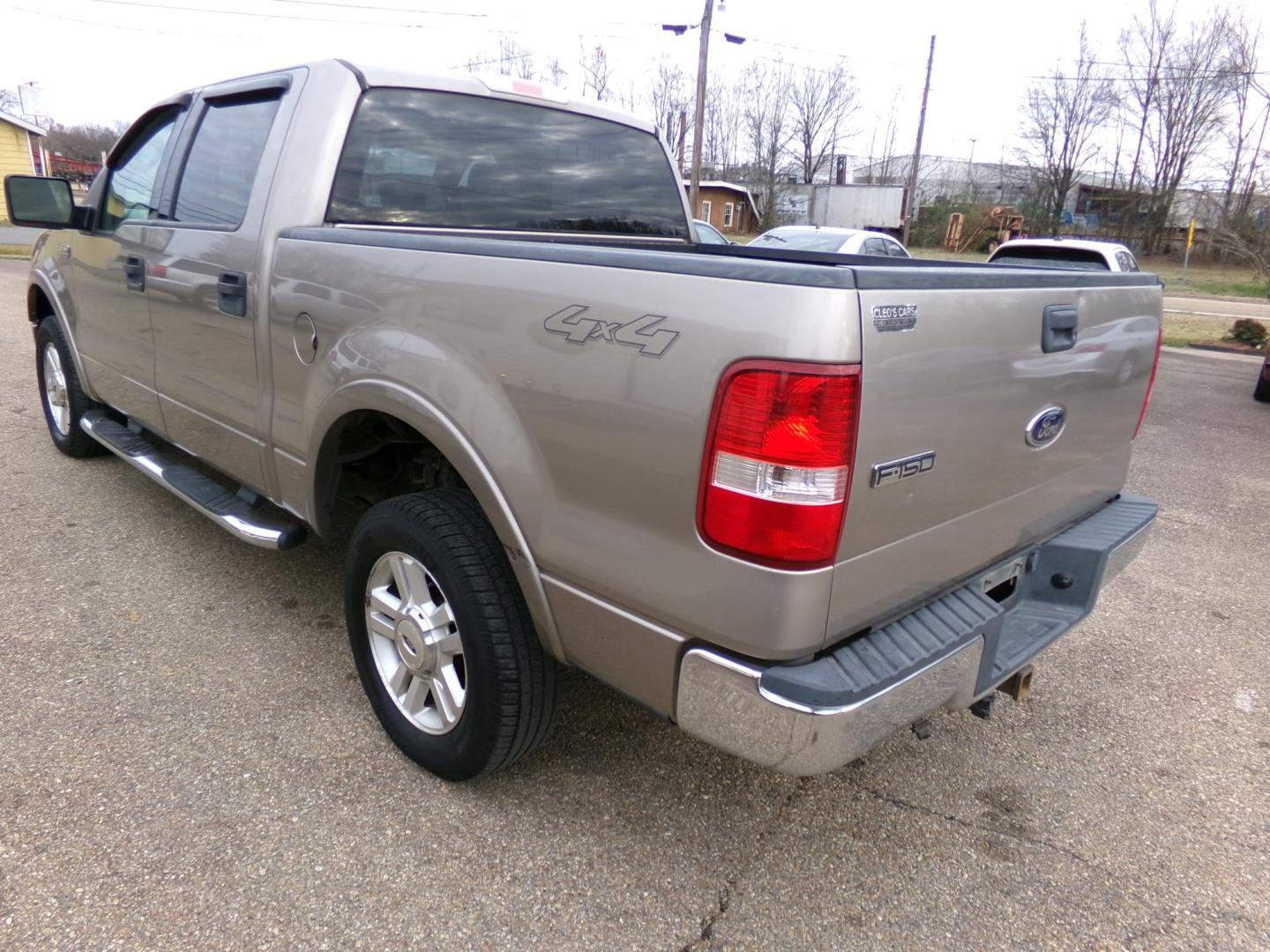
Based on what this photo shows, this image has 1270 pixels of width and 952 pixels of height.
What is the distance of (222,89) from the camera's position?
3277 millimetres

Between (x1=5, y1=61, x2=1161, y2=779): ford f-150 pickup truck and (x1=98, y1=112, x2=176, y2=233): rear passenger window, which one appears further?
(x1=98, y1=112, x2=176, y2=233): rear passenger window

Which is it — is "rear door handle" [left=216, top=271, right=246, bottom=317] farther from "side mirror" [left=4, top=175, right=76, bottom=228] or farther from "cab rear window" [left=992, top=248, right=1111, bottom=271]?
"cab rear window" [left=992, top=248, right=1111, bottom=271]

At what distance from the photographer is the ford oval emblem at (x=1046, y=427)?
7.03 ft

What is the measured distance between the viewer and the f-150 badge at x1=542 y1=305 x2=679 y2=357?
1.70m

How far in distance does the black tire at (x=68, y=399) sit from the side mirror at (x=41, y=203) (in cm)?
82

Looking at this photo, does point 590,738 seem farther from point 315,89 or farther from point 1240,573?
point 1240,573

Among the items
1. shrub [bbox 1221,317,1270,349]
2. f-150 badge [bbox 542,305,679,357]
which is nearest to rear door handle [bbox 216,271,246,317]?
f-150 badge [bbox 542,305,679,357]

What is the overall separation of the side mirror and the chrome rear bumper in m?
3.89

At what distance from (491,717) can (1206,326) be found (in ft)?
61.2

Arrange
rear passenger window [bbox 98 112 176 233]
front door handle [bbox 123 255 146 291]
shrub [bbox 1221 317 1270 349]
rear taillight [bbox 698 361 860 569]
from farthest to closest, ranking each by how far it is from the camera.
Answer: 1. shrub [bbox 1221 317 1270 349]
2. rear passenger window [bbox 98 112 176 233]
3. front door handle [bbox 123 255 146 291]
4. rear taillight [bbox 698 361 860 569]

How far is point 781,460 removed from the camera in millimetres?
1609

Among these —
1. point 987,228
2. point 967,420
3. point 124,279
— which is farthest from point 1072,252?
point 987,228

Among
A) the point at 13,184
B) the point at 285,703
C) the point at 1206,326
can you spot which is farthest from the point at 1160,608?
the point at 1206,326

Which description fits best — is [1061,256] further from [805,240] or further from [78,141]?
[78,141]
